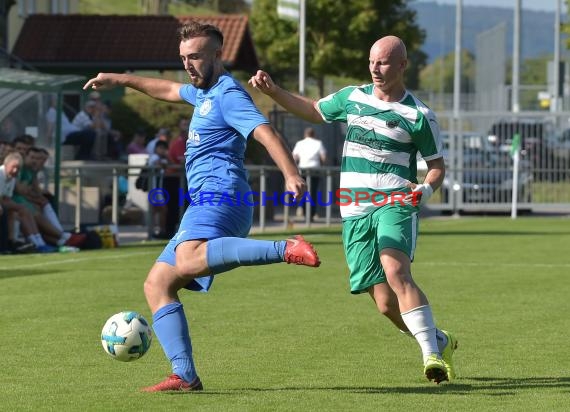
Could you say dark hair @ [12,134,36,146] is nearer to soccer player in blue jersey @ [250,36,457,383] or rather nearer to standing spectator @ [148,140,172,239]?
standing spectator @ [148,140,172,239]

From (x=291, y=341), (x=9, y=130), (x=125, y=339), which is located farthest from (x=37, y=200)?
(x=125, y=339)

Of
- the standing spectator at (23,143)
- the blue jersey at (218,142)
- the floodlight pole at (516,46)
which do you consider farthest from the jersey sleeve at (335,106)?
the floodlight pole at (516,46)

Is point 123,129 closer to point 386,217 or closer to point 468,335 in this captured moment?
point 468,335

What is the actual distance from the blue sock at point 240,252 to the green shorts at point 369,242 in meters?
1.04

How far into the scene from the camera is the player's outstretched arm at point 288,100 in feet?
27.4

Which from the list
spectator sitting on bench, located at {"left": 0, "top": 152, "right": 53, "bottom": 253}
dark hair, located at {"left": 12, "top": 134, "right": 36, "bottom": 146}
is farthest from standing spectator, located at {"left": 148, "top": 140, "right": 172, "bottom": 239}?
spectator sitting on bench, located at {"left": 0, "top": 152, "right": 53, "bottom": 253}

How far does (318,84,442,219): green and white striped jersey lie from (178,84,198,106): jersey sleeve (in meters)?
1.00

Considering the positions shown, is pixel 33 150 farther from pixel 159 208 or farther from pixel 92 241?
pixel 159 208

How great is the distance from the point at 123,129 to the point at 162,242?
13828 mm

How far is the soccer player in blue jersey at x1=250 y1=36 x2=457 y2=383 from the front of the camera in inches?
340

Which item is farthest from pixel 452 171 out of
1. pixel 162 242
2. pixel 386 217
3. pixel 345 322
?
pixel 386 217

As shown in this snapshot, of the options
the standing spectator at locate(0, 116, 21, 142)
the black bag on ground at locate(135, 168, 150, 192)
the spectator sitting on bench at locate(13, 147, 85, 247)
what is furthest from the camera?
the black bag on ground at locate(135, 168, 150, 192)

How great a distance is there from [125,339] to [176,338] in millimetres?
474

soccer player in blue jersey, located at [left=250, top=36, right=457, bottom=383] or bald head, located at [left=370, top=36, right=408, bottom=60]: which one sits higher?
bald head, located at [left=370, top=36, right=408, bottom=60]
